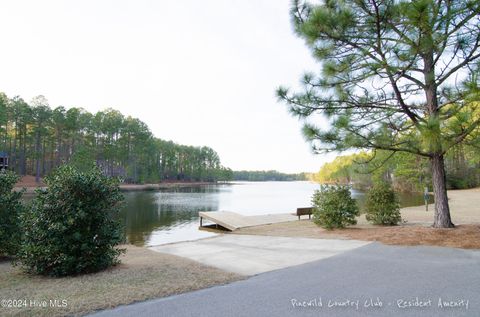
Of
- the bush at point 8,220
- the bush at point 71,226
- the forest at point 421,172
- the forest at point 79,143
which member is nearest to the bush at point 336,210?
the bush at point 71,226

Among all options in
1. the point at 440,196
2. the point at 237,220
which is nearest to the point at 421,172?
the point at 237,220

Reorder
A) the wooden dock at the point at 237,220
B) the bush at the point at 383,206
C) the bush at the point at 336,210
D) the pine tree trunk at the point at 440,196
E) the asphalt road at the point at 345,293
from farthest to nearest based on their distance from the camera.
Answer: the wooden dock at the point at 237,220, the bush at the point at 383,206, the bush at the point at 336,210, the pine tree trunk at the point at 440,196, the asphalt road at the point at 345,293

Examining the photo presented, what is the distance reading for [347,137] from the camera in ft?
27.3

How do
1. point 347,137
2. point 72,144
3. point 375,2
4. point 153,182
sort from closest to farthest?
point 375,2, point 347,137, point 72,144, point 153,182

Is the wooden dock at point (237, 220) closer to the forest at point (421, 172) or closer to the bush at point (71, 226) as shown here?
the forest at point (421, 172)

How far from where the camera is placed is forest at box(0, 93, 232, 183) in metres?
45.7

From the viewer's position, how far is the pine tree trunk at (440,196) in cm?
885

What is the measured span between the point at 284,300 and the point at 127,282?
2.30m

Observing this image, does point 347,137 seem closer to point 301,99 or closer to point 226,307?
point 301,99

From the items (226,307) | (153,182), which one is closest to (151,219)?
(226,307)

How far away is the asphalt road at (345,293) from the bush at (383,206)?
539 cm

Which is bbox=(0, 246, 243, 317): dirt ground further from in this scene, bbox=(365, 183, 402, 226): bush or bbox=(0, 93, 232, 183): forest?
bbox=(0, 93, 232, 183): forest

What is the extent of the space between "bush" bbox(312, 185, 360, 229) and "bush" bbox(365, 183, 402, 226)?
999 millimetres

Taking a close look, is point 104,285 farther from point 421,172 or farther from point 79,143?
point 79,143
